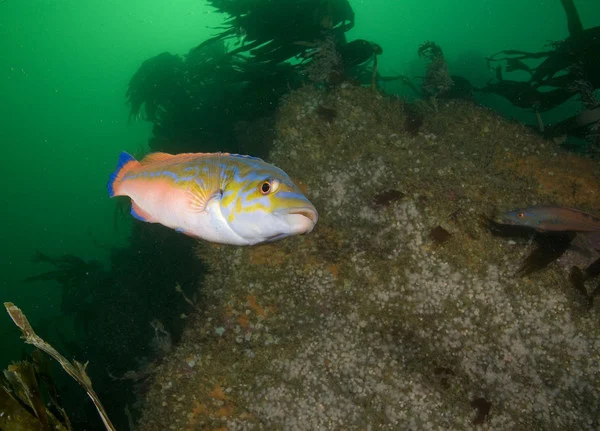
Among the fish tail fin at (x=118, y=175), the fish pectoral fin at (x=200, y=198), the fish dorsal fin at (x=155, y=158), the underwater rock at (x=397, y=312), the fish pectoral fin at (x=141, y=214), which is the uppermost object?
the fish dorsal fin at (x=155, y=158)

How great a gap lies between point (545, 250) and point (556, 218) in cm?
39

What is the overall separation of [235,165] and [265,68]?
5.07 m

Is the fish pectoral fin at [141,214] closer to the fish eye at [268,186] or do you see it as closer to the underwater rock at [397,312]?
the fish eye at [268,186]

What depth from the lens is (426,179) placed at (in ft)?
11.7

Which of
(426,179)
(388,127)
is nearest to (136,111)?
(388,127)

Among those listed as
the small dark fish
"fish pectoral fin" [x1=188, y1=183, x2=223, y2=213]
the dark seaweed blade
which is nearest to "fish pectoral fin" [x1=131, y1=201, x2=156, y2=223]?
"fish pectoral fin" [x1=188, y1=183, x2=223, y2=213]

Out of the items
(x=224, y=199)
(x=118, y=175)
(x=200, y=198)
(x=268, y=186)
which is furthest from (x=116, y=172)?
(x=268, y=186)

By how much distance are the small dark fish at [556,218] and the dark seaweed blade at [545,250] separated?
26 centimetres

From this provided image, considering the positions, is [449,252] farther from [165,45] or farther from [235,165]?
[165,45]

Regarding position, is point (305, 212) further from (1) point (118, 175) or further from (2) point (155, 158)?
(1) point (118, 175)

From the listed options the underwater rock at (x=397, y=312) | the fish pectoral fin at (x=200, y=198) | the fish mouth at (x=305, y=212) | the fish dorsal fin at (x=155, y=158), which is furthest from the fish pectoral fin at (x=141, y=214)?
the underwater rock at (x=397, y=312)

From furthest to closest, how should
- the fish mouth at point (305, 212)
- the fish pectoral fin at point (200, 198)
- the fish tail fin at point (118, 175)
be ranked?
the fish tail fin at point (118, 175), the fish pectoral fin at point (200, 198), the fish mouth at point (305, 212)

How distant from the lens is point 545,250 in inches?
123

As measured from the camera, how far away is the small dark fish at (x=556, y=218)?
114 inches
